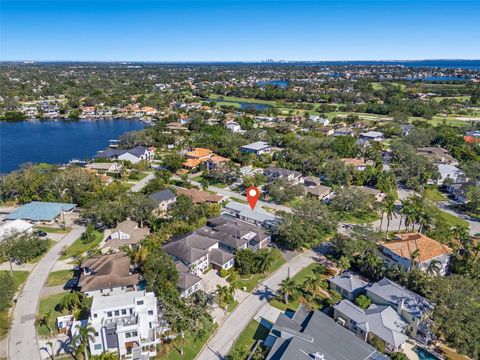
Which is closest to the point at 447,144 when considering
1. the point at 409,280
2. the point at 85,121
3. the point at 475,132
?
the point at 475,132

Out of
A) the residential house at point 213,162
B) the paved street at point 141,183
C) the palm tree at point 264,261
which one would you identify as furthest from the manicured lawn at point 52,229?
the residential house at point 213,162

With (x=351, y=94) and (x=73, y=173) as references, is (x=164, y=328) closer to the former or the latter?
(x=73, y=173)

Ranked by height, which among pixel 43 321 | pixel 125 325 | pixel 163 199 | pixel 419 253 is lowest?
pixel 43 321

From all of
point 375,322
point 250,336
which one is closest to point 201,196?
point 250,336

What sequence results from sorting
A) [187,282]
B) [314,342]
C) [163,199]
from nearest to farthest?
[314,342] → [187,282] → [163,199]

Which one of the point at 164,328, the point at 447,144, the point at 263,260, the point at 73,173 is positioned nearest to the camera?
the point at 164,328

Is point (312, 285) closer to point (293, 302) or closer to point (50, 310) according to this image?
point (293, 302)

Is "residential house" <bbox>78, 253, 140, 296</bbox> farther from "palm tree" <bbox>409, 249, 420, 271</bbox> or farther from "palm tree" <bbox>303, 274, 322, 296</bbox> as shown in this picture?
"palm tree" <bbox>409, 249, 420, 271</bbox>
